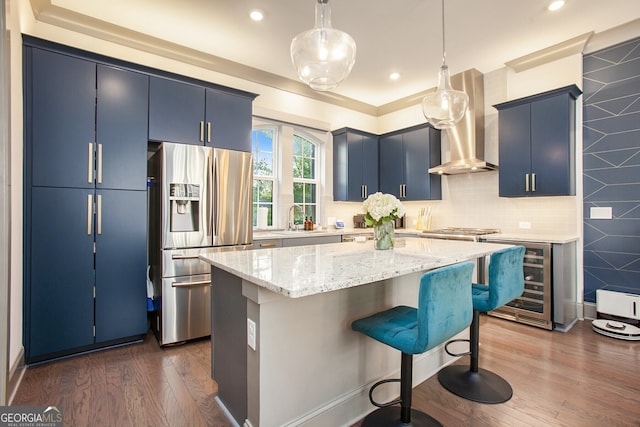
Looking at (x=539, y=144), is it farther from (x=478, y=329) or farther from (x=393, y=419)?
(x=393, y=419)

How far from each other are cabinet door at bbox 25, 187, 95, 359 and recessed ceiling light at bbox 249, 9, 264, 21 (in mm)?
2166

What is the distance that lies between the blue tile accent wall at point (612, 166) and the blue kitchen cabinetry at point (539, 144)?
0.60ft

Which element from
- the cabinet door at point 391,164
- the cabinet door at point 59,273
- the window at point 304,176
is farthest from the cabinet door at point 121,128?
the cabinet door at point 391,164

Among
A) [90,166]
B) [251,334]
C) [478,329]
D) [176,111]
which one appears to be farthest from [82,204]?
[478,329]

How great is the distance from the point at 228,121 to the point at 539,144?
3447 mm

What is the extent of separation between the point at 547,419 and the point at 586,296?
7.66ft

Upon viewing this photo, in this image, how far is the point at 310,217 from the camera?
4.90 m

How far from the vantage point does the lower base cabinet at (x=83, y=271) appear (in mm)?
2393

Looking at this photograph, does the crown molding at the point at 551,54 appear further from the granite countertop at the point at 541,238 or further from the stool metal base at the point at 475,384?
the stool metal base at the point at 475,384

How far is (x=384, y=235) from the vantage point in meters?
2.21

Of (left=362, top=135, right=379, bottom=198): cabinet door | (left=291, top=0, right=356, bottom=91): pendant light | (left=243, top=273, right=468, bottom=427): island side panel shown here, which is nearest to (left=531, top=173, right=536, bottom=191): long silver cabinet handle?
(left=362, top=135, right=379, bottom=198): cabinet door

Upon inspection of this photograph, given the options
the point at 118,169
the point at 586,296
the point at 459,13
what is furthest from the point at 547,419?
the point at 118,169

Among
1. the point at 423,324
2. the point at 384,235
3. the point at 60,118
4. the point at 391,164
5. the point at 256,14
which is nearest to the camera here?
the point at 423,324

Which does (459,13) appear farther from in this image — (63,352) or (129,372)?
(63,352)
